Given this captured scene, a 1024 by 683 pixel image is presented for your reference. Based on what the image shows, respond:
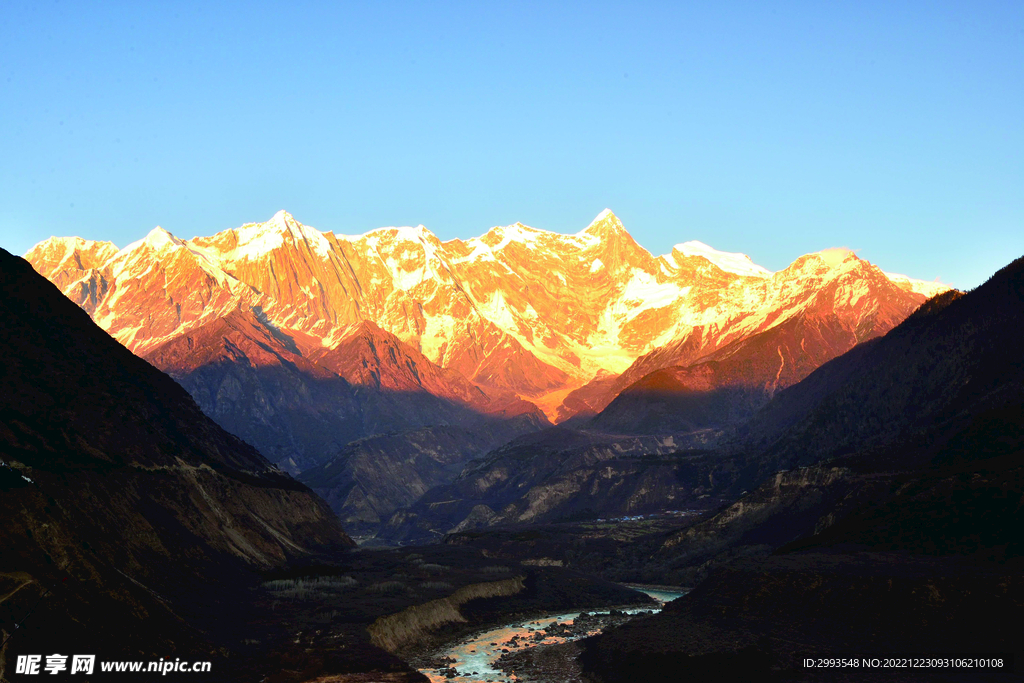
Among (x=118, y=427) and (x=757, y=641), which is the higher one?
(x=118, y=427)

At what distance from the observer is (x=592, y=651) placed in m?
150

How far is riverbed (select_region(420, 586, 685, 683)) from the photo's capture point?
481ft

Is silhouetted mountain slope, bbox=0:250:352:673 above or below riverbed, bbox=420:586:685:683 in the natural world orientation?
above

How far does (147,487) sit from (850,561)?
10928 cm

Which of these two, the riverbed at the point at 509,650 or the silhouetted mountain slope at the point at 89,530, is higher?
the silhouetted mountain slope at the point at 89,530

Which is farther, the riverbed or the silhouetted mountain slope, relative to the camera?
the riverbed

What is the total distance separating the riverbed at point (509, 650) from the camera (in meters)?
147

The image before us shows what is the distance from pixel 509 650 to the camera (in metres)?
166

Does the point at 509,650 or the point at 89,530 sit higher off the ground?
the point at 89,530

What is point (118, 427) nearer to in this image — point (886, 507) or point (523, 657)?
point (523, 657)

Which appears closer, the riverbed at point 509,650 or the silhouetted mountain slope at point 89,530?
the silhouetted mountain slope at point 89,530

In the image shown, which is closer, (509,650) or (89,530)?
(89,530)

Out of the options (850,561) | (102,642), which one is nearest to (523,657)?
(850,561)

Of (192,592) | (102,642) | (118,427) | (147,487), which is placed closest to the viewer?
(102,642)
